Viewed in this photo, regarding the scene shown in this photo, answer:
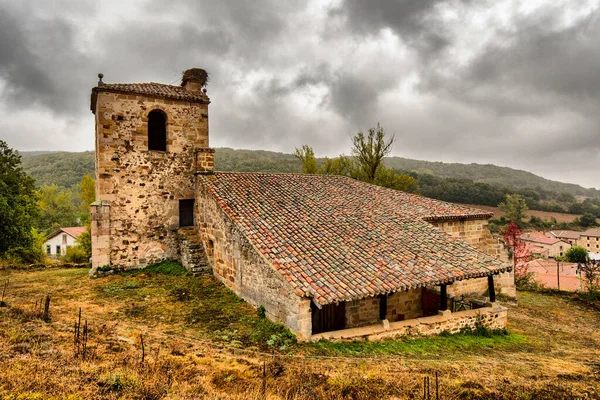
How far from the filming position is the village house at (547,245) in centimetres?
6062

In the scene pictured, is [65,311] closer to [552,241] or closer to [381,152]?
[381,152]

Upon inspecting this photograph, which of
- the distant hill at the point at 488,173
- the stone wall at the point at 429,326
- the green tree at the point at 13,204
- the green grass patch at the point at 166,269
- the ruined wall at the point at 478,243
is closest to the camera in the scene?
the stone wall at the point at 429,326

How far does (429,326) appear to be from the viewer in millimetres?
9211

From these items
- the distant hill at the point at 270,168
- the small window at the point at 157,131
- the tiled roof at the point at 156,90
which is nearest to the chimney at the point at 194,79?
the tiled roof at the point at 156,90

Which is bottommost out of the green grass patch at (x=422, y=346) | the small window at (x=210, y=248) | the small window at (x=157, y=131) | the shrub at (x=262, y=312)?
the green grass patch at (x=422, y=346)

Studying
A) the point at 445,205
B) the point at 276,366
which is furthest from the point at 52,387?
the point at 445,205

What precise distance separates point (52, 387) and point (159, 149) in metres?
11.3

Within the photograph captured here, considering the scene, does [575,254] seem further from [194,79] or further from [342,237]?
[194,79]

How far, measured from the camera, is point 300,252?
30.8 feet

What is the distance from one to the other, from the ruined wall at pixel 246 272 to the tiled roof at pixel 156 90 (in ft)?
12.8

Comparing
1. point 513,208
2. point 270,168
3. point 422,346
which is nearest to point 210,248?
point 422,346

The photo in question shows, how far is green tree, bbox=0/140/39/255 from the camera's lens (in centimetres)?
1864

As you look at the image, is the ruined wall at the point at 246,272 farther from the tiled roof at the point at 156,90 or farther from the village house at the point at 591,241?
the village house at the point at 591,241

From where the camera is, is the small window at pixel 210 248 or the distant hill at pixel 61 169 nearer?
the small window at pixel 210 248
